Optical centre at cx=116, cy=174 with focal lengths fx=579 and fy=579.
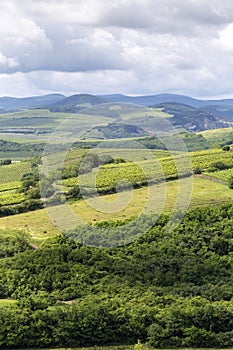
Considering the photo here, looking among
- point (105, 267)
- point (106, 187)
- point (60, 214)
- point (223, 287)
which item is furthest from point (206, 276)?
point (106, 187)

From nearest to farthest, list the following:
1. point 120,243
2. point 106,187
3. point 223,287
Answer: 1. point 223,287
2. point 120,243
3. point 106,187

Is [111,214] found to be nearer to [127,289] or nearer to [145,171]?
[145,171]

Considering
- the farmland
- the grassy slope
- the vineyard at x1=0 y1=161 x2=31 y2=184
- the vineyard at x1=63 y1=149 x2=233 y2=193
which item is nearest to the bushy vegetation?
the farmland

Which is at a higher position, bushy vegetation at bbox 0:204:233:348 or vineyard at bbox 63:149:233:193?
vineyard at bbox 63:149:233:193

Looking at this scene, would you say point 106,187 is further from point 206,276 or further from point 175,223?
point 206,276

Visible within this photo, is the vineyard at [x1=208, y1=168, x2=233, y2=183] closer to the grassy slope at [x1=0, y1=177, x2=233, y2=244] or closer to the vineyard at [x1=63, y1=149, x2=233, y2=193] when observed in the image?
the vineyard at [x1=63, y1=149, x2=233, y2=193]

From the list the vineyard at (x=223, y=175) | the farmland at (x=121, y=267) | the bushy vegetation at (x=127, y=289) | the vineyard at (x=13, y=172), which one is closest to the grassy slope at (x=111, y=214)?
the farmland at (x=121, y=267)

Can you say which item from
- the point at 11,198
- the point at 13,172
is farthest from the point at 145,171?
the point at 13,172
